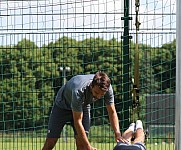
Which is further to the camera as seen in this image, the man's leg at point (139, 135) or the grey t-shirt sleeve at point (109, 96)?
the grey t-shirt sleeve at point (109, 96)

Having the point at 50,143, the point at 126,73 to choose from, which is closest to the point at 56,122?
the point at 50,143

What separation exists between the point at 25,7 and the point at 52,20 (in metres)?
0.36

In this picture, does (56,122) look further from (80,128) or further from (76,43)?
(76,43)

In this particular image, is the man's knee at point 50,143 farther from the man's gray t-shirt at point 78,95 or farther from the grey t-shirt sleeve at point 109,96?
the grey t-shirt sleeve at point 109,96

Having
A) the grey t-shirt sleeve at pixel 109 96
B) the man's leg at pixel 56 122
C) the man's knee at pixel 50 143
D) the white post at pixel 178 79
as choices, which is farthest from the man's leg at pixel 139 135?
the white post at pixel 178 79

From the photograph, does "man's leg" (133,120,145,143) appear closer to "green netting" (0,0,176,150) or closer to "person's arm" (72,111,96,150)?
"person's arm" (72,111,96,150)

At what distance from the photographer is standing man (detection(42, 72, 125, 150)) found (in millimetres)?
5691

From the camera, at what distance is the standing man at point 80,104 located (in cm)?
569

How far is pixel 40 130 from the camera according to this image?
30.2ft

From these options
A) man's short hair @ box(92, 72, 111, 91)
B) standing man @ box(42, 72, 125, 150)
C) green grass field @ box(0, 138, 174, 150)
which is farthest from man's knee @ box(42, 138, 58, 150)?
green grass field @ box(0, 138, 174, 150)

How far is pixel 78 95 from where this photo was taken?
233 inches

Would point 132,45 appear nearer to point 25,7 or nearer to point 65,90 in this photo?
point 25,7

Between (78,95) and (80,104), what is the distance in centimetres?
9

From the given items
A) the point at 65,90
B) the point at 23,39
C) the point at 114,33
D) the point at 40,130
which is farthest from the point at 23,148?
the point at 65,90
